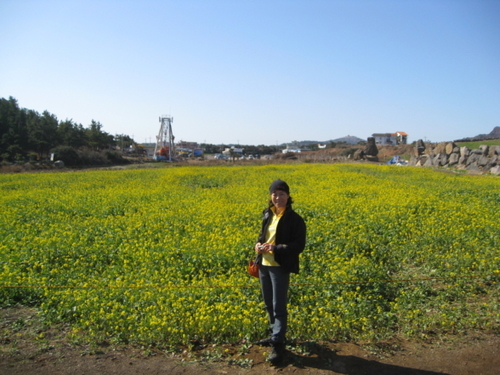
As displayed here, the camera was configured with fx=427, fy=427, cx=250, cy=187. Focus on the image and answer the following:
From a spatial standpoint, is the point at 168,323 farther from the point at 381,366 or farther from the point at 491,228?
the point at 491,228

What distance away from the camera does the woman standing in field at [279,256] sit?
4656mm

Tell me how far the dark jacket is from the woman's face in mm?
118

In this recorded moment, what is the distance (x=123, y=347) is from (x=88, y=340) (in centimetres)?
46

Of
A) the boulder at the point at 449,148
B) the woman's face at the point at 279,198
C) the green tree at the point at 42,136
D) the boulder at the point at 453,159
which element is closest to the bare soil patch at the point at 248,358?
the woman's face at the point at 279,198

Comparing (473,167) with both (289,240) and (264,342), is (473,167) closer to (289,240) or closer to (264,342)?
(289,240)

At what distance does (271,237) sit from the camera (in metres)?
4.89

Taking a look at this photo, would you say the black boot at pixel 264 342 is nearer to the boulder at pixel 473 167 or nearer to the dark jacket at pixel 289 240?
the dark jacket at pixel 289 240

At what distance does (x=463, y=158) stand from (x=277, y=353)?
31402mm

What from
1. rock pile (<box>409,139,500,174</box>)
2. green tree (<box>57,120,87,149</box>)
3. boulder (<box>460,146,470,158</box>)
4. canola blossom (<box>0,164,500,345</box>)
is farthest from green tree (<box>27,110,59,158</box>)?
boulder (<box>460,146,470,158</box>)

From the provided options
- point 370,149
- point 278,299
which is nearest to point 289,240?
point 278,299

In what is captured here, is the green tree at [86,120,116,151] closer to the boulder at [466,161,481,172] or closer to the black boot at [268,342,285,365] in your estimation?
the boulder at [466,161,481,172]

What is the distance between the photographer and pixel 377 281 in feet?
21.9

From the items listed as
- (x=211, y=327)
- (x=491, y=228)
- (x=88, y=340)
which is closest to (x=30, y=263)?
(x=88, y=340)

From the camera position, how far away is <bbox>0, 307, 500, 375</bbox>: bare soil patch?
178 inches
